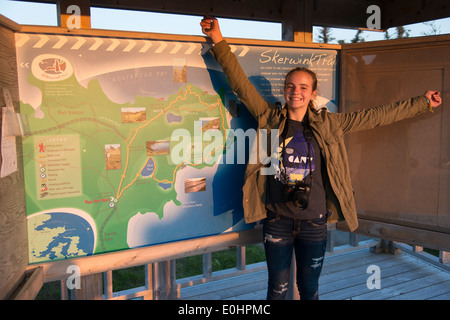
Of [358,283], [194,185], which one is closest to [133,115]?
[194,185]

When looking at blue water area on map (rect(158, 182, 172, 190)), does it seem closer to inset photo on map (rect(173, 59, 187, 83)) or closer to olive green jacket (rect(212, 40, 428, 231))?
olive green jacket (rect(212, 40, 428, 231))

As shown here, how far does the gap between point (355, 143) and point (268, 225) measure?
88cm

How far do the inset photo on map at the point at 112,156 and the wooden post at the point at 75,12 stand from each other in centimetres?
90

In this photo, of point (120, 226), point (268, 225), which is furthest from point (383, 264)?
point (120, 226)

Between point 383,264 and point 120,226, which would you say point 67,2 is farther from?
point 383,264

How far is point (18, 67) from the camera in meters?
1.68

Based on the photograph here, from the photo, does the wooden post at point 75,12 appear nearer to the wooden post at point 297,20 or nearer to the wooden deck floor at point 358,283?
the wooden post at point 297,20

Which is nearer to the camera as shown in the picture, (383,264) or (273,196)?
(273,196)

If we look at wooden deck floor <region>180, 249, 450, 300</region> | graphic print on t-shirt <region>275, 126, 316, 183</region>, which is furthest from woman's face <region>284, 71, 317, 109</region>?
wooden deck floor <region>180, 249, 450, 300</region>

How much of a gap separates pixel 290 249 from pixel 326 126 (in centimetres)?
70

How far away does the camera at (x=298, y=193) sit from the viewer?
1875mm

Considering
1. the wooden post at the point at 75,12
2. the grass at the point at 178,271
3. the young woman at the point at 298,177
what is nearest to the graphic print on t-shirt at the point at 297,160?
the young woman at the point at 298,177

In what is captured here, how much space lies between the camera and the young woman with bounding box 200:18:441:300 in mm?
1964

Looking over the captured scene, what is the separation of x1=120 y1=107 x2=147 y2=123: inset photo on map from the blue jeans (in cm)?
86
